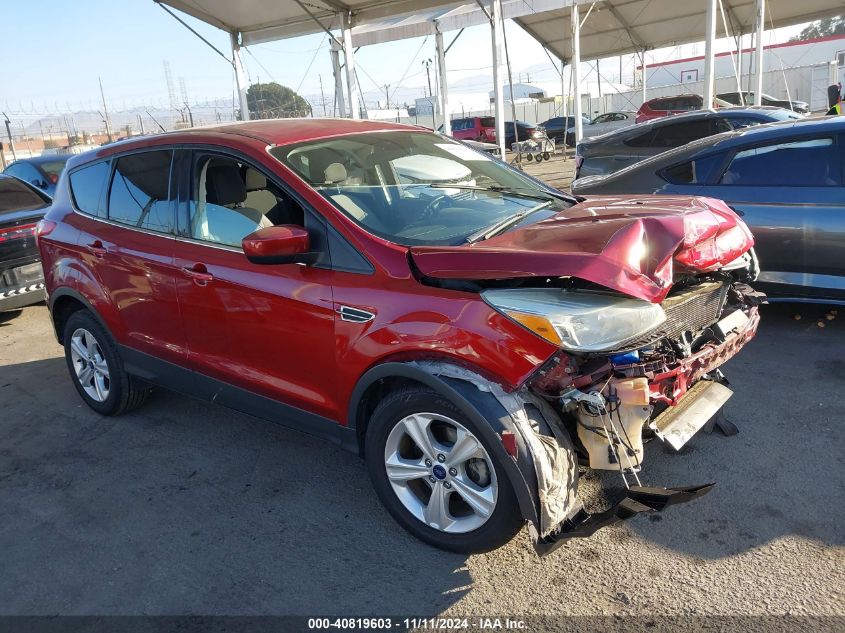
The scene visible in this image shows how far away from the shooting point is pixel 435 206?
3.42 metres

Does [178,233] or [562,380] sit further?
[178,233]

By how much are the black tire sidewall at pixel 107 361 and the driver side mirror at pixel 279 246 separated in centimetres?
196

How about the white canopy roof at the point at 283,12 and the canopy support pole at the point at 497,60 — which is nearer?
the canopy support pole at the point at 497,60

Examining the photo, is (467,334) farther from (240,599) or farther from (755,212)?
(755,212)

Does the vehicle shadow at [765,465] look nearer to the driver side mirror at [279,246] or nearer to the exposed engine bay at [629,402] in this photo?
the exposed engine bay at [629,402]

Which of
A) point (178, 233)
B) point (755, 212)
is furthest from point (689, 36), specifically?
point (178, 233)

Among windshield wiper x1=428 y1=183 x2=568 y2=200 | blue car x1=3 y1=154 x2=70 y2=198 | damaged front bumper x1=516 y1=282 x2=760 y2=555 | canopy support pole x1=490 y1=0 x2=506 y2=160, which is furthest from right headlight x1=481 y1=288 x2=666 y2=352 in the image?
canopy support pole x1=490 y1=0 x2=506 y2=160

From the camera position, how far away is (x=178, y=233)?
3770 mm

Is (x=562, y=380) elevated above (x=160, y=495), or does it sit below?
above

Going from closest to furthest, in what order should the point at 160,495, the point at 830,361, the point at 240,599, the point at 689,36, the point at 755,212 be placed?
the point at 240,599 < the point at 160,495 < the point at 830,361 < the point at 755,212 < the point at 689,36

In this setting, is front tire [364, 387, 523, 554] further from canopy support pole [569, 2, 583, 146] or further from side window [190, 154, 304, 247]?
canopy support pole [569, 2, 583, 146]

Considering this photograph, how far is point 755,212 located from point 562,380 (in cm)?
362

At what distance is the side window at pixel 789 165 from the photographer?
5137mm

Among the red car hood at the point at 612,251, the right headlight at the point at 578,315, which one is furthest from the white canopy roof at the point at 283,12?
the right headlight at the point at 578,315
